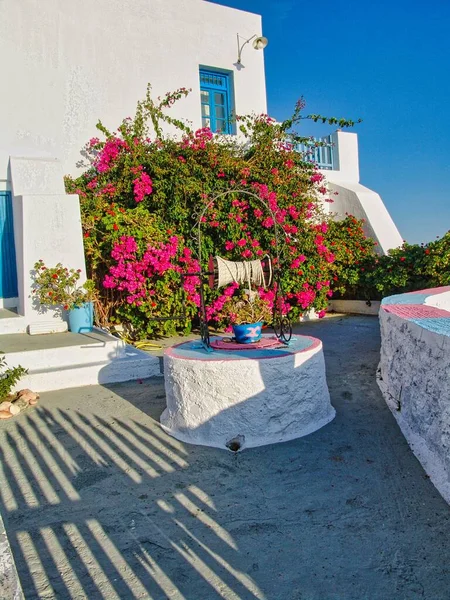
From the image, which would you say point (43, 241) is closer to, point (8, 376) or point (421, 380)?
point (8, 376)

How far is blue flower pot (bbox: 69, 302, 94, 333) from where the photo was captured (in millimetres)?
8141

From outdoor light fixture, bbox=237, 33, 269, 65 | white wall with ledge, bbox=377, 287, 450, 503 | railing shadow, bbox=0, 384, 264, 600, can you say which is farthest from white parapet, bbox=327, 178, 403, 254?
railing shadow, bbox=0, 384, 264, 600

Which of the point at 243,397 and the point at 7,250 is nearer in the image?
the point at 243,397

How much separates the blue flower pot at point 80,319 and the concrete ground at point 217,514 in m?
2.96

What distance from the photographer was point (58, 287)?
809 centimetres

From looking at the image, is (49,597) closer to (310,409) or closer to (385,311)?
(310,409)

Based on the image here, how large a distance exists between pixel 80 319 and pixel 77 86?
5.71 meters

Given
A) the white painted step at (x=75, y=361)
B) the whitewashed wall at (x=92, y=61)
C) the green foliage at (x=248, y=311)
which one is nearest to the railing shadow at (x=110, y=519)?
the white painted step at (x=75, y=361)

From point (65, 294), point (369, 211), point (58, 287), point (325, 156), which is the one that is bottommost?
point (65, 294)

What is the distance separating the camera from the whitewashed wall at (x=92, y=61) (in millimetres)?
9938

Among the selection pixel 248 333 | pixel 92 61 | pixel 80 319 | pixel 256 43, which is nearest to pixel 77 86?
pixel 92 61

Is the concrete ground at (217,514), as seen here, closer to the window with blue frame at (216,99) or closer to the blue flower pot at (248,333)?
the blue flower pot at (248,333)

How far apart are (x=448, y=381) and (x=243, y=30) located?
12.3 m

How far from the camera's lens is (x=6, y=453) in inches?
175
